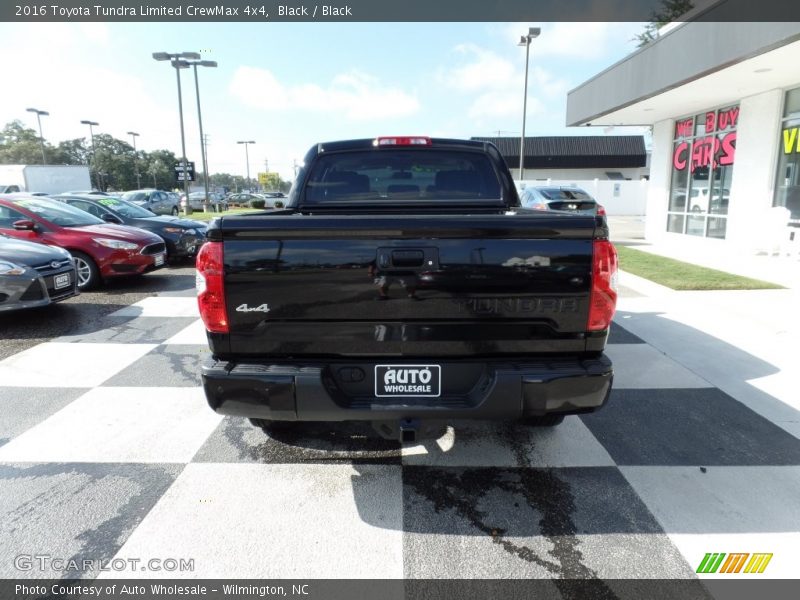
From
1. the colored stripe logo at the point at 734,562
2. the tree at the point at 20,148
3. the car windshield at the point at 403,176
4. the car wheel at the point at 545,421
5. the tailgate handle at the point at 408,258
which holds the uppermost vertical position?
the tree at the point at 20,148

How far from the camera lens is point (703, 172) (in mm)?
13805

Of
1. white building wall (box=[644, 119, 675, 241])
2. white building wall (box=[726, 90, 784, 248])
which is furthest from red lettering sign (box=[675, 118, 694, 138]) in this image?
white building wall (box=[726, 90, 784, 248])

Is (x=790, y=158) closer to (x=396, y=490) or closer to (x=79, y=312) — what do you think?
(x=396, y=490)

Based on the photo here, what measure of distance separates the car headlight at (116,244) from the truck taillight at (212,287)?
6824 mm

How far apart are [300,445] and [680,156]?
15.6 m

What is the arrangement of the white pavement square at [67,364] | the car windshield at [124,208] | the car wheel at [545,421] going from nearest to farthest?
the car wheel at [545,421] < the white pavement square at [67,364] < the car windshield at [124,208]

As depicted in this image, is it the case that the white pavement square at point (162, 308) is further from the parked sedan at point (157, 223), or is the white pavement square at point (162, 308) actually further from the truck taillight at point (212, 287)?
the truck taillight at point (212, 287)

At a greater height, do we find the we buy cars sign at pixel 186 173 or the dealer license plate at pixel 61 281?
the we buy cars sign at pixel 186 173

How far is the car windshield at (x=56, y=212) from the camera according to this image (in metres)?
8.27

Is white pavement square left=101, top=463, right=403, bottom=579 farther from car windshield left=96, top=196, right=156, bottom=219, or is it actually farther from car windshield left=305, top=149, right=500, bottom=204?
car windshield left=96, top=196, right=156, bottom=219

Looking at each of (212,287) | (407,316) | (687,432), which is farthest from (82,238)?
(687,432)

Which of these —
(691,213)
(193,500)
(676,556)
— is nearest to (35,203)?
(193,500)

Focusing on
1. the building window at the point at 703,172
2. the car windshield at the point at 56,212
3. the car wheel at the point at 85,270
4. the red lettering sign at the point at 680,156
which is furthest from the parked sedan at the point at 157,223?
the red lettering sign at the point at 680,156

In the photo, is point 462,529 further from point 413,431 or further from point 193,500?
point 193,500
